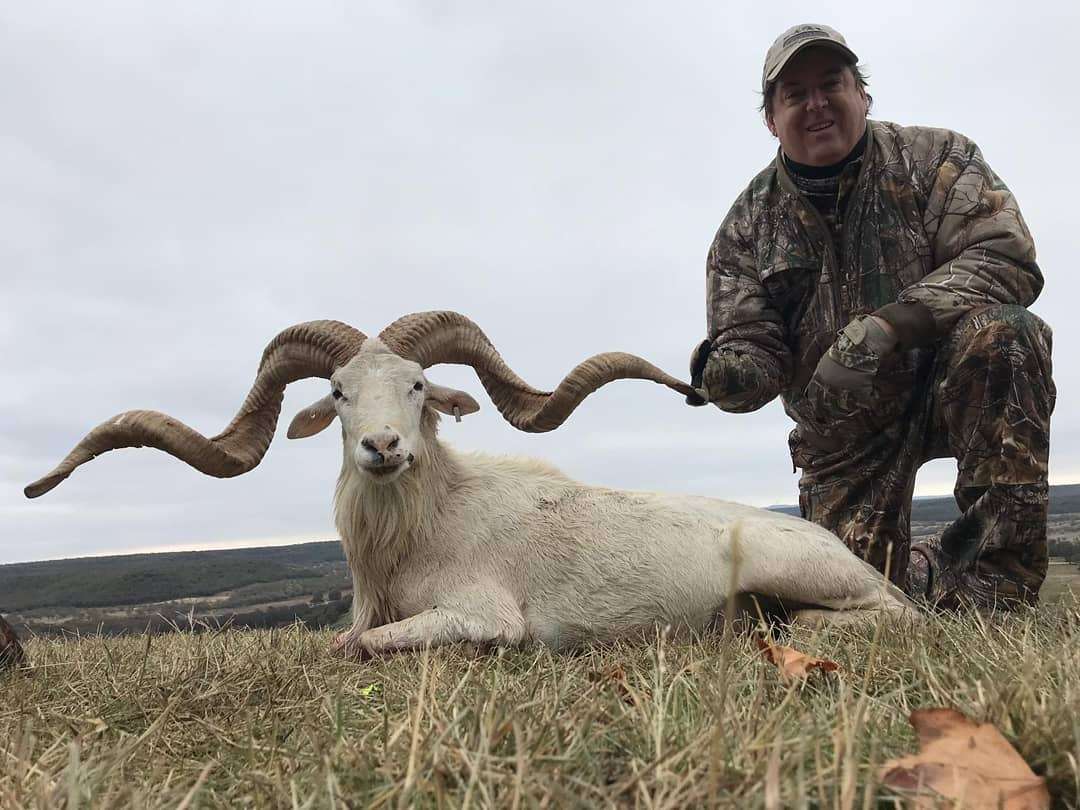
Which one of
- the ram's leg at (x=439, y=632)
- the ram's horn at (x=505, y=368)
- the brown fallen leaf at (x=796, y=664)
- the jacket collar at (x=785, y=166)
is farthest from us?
the jacket collar at (x=785, y=166)

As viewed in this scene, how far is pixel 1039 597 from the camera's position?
465cm

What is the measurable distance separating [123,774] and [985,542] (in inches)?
176

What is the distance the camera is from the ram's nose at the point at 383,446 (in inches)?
161

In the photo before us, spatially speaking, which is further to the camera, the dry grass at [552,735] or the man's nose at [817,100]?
the man's nose at [817,100]

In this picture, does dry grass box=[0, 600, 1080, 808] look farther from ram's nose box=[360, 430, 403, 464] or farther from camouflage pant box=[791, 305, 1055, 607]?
camouflage pant box=[791, 305, 1055, 607]

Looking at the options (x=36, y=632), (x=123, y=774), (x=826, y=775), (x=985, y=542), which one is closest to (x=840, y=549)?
(x=985, y=542)

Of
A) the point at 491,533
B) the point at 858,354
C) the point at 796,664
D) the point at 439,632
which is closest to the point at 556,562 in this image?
the point at 491,533

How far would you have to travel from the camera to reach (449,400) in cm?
513

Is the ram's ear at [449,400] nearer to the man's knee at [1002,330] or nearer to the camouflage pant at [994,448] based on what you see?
the camouflage pant at [994,448]

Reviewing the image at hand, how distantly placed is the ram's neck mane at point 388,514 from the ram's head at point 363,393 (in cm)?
23

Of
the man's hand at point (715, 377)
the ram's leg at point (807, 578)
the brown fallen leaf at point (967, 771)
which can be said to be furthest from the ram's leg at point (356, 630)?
the brown fallen leaf at point (967, 771)

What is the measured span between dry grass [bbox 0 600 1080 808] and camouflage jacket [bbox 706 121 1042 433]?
2.62m

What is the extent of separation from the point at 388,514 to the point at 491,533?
0.59 m

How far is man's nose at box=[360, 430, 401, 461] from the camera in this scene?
4.07m
